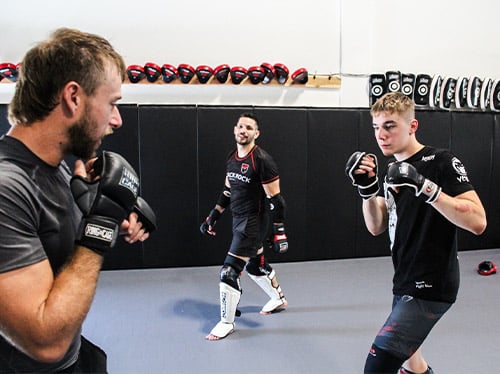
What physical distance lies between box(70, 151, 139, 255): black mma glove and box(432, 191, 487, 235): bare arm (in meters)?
1.32

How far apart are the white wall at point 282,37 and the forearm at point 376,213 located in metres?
3.31

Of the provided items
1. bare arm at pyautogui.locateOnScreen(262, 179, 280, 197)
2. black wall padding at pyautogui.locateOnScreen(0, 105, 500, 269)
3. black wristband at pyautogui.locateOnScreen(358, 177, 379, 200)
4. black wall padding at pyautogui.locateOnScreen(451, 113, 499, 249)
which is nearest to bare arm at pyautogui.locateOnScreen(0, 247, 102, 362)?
black wristband at pyautogui.locateOnScreen(358, 177, 379, 200)

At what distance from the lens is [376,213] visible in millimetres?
2238

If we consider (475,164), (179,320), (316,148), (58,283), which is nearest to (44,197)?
(58,283)

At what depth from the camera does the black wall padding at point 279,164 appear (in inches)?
189

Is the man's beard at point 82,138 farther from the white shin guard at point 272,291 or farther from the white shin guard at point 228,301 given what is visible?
the white shin guard at point 272,291

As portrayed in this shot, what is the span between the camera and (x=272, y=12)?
530 cm

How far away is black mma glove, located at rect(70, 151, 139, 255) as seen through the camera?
3.36 ft

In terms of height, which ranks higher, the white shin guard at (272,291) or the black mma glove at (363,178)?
the black mma glove at (363,178)

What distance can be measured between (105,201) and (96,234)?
0.10 metres

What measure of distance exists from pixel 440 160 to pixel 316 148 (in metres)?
3.18

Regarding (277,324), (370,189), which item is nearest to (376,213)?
(370,189)

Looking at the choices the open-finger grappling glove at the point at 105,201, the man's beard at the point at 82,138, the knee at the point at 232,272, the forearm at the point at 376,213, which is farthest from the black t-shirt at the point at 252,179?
the man's beard at the point at 82,138

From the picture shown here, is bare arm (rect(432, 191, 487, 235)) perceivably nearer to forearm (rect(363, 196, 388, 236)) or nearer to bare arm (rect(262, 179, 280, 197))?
forearm (rect(363, 196, 388, 236))
